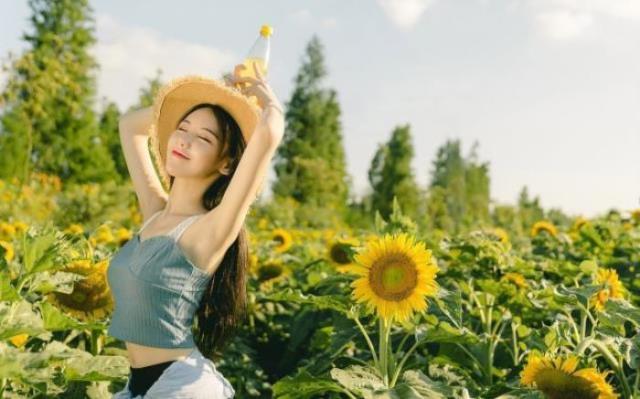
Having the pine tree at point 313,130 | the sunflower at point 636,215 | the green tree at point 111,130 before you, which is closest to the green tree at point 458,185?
the pine tree at point 313,130

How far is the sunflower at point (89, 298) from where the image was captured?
97.3 inches

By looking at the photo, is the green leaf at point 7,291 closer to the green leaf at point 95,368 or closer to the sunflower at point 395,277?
the green leaf at point 95,368

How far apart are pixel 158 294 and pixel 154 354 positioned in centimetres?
15

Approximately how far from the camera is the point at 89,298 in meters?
2.48

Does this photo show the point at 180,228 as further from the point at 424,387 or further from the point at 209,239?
the point at 424,387

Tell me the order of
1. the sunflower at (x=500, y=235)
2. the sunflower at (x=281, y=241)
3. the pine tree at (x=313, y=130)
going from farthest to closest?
1. the pine tree at (x=313, y=130)
2. the sunflower at (x=281, y=241)
3. the sunflower at (x=500, y=235)

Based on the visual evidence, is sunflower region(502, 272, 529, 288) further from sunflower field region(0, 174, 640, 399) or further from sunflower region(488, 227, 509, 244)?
sunflower region(488, 227, 509, 244)

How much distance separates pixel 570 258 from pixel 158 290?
314cm

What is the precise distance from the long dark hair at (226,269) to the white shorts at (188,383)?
8.1 inches

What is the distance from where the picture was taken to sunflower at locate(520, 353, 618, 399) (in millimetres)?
1907

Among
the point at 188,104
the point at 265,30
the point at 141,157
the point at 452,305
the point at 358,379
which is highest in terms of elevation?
the point at 265,30

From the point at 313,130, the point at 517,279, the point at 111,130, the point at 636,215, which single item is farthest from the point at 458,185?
the point at 517,279

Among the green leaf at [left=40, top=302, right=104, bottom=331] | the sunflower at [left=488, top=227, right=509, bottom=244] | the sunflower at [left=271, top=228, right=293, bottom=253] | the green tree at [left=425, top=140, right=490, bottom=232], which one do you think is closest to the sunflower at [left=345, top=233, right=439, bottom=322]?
the green leaf at [left=40, top=302, right=104, bottom=331]

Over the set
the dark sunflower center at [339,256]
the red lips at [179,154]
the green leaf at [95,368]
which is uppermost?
the red lips at [179,154]
